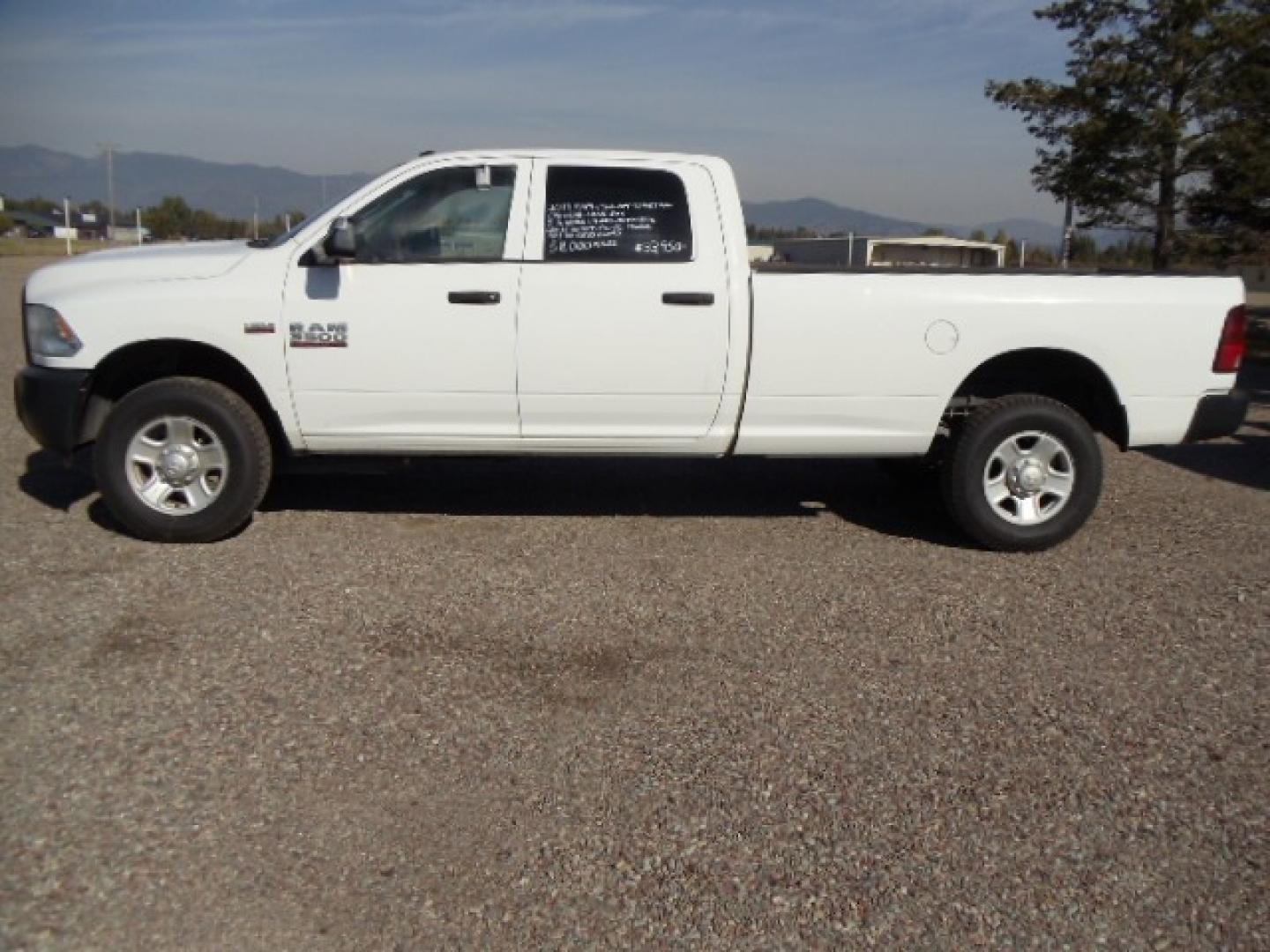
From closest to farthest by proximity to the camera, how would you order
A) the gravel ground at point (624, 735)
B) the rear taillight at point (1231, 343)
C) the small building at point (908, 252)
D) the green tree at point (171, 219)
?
the gravel ground at point (624, 735)
the rear taillight at point (1231, 343)
the small building at point (908, 252)
the green tree at point (171, 219)

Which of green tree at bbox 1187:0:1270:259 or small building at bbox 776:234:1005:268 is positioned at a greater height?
green tree at bbox 1187:0:1270:259

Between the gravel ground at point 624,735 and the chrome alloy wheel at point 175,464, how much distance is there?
269 millimetres

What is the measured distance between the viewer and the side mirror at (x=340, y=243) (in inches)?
206

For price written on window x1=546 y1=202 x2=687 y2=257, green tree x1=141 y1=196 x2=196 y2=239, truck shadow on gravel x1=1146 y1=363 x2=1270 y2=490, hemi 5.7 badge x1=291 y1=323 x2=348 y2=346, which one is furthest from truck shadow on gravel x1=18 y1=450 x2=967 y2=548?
green tree x1=141 y1=196 x2=196 y2=239

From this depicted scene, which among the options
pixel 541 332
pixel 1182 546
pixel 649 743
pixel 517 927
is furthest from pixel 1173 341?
pixel 517 927

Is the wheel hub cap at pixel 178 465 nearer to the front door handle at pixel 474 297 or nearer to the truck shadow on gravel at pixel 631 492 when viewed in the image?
the truck shadow on gravel at pixel 631 492

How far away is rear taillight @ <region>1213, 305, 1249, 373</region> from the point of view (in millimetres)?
5715

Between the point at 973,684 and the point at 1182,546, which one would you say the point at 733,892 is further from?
the point at 1182,546

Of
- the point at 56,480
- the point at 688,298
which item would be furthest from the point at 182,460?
the point at 688,298

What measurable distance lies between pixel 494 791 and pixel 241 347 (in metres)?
3.07

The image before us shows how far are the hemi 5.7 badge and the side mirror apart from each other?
34 centimetres

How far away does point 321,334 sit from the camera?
553 centimetres

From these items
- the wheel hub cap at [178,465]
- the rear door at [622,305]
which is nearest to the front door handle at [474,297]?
the rear door at [622,305]

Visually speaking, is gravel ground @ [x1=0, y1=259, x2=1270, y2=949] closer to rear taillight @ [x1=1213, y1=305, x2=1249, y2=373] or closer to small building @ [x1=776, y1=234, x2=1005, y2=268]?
rear taillight @ [x1=1213, y1=305, x2=1249, y2=373]
